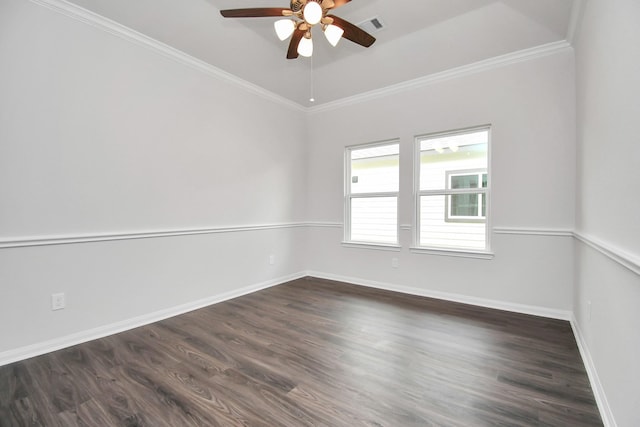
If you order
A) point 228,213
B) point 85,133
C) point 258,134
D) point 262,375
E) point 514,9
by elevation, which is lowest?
point 262,375

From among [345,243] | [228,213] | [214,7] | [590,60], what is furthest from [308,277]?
[590,60]

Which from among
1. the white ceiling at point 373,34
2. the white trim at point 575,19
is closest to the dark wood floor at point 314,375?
the white trim at point 575,19

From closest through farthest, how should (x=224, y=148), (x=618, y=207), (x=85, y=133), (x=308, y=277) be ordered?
(x=618, y=207)
(x=85, y=133)
(x=224, y=148)
(x=308, y=277)

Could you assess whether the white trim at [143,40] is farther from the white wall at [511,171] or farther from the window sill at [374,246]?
the window sill at [374,246]

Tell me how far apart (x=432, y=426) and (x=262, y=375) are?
1087mm

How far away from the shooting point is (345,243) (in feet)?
14.6

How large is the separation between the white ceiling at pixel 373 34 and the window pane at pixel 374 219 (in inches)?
65.0

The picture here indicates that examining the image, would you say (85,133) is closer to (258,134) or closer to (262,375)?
(258,134)

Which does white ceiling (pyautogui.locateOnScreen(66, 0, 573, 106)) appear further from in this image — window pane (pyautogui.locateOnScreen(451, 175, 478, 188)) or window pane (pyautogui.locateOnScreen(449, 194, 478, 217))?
window pane (pyautogui.locateOnScreen(449, 194, 478, 217))

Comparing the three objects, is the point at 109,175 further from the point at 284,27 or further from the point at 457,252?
the point at 457,252

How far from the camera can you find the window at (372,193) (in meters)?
4.15

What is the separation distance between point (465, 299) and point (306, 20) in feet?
10.9

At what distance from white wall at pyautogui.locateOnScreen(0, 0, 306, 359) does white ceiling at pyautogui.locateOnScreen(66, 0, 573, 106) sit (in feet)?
0.95

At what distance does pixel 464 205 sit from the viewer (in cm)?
354
